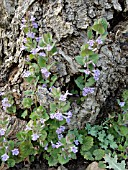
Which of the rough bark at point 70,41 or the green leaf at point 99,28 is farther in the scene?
the rough bark at point 70,41

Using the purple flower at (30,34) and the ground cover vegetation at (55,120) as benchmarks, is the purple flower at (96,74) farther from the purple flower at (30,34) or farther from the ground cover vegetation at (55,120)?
the purple flower at (30,34)

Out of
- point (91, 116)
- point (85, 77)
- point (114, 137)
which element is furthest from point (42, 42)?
point (114, 137)

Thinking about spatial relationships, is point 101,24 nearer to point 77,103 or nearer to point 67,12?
point 67,12

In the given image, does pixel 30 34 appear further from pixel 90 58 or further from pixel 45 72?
pixel 90 58

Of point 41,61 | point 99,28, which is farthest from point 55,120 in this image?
point 99,28

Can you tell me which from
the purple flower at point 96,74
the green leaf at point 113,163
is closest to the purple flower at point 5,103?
the purple flower at point 96,74

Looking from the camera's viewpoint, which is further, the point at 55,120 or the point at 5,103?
the point at 5,103

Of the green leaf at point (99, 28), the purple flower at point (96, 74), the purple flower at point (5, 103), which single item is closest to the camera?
the green leaf at point (99, 28)
